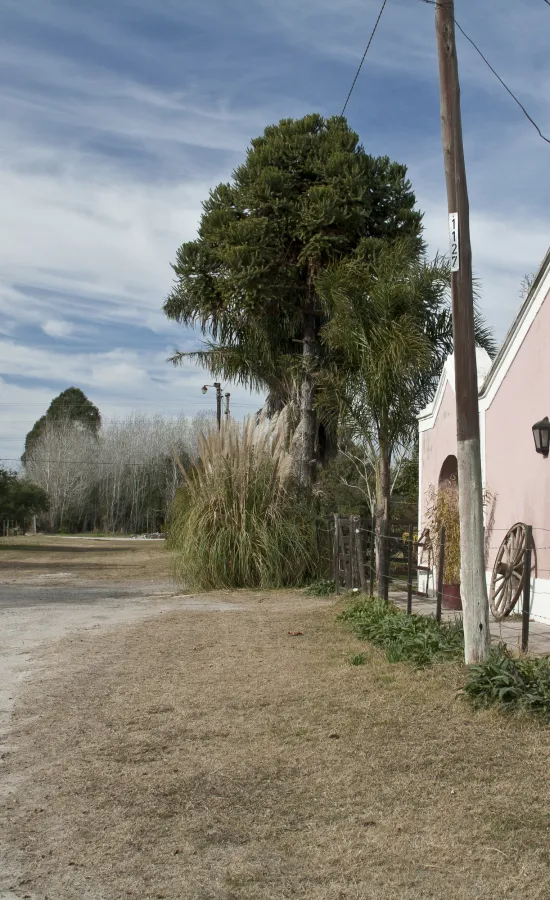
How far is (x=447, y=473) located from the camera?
13656mm

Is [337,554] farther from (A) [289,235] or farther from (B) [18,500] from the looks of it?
(B) [18,500]

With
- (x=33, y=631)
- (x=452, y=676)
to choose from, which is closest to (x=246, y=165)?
(x=33, y=631)

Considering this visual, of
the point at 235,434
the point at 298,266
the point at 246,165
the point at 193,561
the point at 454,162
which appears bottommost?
the point at 193,561

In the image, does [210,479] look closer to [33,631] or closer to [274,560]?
[274,560]

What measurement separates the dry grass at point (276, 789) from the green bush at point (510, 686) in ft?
0.48

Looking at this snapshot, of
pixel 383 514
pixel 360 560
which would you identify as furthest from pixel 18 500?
pixel 383 514

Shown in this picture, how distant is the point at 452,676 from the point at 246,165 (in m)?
14.8

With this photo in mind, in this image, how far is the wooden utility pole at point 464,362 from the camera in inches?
249

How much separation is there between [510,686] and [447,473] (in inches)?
328

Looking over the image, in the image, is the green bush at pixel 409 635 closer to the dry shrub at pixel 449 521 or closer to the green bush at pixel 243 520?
the dry shrub at pixel 449 521

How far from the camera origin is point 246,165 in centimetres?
1886

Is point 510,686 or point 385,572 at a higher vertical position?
point 385,572

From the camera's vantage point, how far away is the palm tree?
11.5 m

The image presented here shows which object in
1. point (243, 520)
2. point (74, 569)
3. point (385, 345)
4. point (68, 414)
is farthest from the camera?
point (68, 414)
